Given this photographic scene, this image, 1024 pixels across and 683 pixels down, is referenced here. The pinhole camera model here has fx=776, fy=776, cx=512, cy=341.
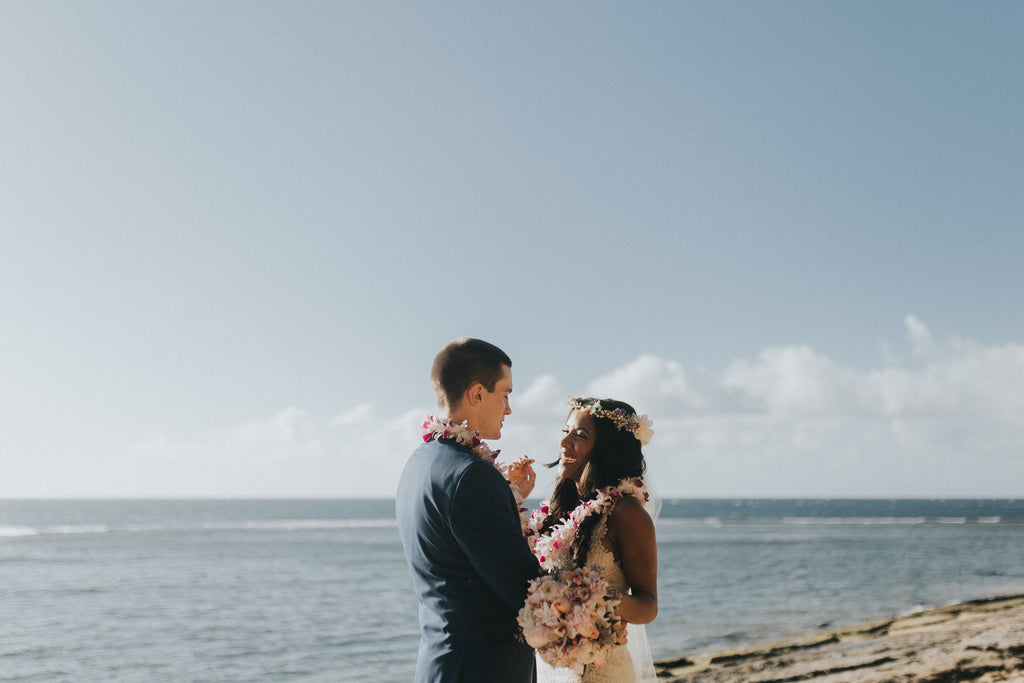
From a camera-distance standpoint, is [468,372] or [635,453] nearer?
[468,372]

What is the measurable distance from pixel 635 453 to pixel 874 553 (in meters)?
37.0

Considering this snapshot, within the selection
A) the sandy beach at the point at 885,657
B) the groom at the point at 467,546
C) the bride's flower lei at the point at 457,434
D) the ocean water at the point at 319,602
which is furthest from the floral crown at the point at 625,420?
the ocean water at the point at 319,602

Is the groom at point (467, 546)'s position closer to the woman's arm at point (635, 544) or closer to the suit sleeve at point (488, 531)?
the suit sleeve at point (488, 531)

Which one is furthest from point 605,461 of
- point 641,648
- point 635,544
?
point 641,648

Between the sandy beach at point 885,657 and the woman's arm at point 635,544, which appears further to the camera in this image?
the sandy beach at point 885,657

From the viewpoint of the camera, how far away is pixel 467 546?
9.40 feet

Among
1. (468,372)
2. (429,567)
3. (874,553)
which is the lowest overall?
(874,553)

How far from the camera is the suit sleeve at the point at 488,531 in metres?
2.85

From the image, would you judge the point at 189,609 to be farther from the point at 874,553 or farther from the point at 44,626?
the point at 874,553

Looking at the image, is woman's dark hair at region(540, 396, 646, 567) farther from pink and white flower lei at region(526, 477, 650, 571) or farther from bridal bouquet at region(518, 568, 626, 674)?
bridal bouquet at region(518, 568, 626, 674)

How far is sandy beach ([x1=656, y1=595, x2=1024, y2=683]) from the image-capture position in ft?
34.2

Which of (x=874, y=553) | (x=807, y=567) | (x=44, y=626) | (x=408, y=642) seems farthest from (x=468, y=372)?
(x=874, y=553)

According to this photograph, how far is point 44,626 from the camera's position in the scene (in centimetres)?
1828

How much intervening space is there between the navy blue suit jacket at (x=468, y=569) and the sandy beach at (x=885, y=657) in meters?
9.24
